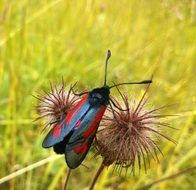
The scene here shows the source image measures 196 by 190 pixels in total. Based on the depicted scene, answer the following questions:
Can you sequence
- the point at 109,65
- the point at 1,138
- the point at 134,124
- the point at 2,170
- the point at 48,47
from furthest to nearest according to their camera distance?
the point at 109,65 < the point at 48,47 < the point at 1,138 < the point at 2,170 < the point at 134,124

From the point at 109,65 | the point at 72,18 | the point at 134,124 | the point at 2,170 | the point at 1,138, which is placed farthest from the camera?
the point at 72,18

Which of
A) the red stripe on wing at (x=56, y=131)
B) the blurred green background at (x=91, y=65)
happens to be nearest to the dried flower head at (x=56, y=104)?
the red stripe on wing at (x=56, y=131)

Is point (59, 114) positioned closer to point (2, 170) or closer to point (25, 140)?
point (2, 170)

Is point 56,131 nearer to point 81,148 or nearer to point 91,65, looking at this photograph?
point 81,148

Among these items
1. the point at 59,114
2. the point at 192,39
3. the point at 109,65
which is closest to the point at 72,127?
the point at 59,114

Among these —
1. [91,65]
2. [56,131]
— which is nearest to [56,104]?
[56,131]

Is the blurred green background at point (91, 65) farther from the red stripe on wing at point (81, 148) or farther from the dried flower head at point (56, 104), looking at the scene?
the red stripe on wing at point (81, 148)
